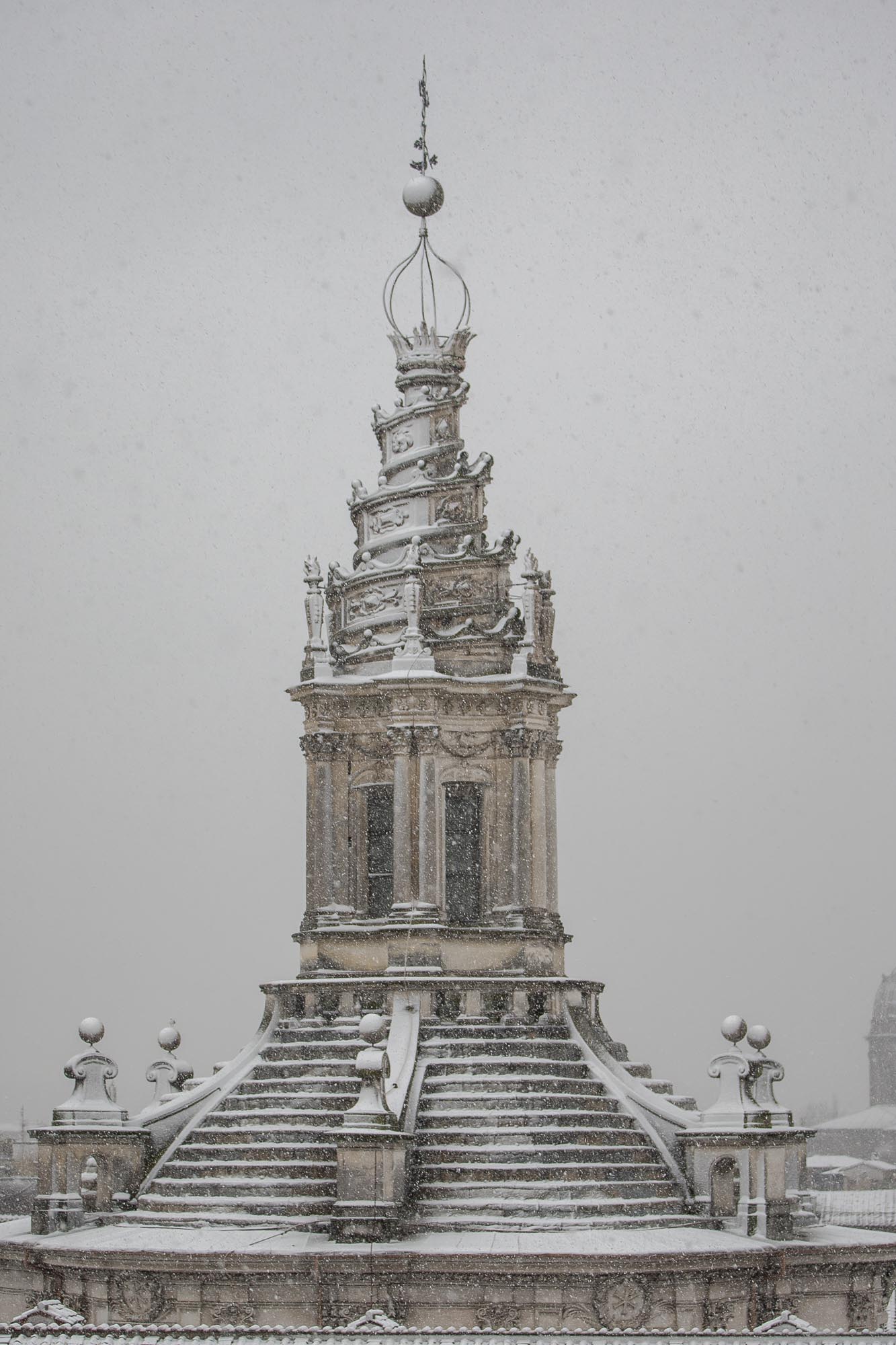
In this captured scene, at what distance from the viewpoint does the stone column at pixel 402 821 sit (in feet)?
143

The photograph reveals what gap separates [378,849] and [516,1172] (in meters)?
9.04

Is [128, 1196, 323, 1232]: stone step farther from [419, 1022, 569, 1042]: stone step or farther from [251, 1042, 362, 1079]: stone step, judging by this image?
[419, 1022, 569, 1042]: stone step

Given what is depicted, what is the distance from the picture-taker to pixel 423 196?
→ 47.4 meters

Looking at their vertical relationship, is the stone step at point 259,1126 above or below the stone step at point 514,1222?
above

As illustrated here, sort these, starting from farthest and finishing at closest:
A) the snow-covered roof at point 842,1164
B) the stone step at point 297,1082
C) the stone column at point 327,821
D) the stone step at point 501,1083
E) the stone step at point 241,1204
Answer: the snow-covered roof at point 842,1164 → the stone column at point 327,821 → the stone step at point 297,1082 → the stone step at point 501,1083 → the stone step at point 241,1204

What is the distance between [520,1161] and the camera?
3856 cm

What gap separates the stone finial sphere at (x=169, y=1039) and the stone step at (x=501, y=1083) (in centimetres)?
755

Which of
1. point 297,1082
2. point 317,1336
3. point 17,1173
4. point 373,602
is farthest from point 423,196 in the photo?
point 17,1173

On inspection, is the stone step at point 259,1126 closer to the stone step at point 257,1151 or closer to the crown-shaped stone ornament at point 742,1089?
the stone step at point 257,1151

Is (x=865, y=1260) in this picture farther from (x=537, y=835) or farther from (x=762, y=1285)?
(x=537, y=835)

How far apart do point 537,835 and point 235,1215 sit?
9709mm

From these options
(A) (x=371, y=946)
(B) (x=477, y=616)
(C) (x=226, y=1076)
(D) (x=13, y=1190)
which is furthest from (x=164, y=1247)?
(D) (x=13, y=1190)

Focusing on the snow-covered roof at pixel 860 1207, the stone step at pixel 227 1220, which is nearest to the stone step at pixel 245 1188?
the stone step at pixel 227 1220

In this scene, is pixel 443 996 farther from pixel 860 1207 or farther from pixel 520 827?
pixel 860 1207
